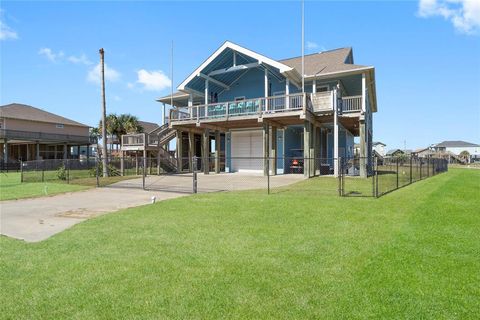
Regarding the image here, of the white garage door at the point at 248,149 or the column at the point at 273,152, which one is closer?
the column at the point at 273,152

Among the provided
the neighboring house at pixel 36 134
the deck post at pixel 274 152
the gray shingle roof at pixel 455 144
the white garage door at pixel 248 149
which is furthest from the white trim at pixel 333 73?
the gray shingle roof at pixel 455 144

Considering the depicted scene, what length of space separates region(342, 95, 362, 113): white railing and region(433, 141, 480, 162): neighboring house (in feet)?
298

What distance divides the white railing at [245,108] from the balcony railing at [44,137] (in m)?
26.8

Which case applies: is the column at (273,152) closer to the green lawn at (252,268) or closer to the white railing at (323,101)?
the white railing at (323,101)

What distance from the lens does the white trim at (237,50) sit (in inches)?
698

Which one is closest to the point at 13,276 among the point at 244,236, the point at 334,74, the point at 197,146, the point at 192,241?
the point at 192,241

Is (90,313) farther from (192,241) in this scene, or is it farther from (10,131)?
(10,131)

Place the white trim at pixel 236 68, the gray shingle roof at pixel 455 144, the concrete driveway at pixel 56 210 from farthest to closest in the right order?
the gray shingle roof at pixel 455 144
the white trim at pixel 236 68
the concrete driveway at pixel 56 210

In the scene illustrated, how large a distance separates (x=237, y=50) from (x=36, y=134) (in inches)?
1289

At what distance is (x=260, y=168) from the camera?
22.0 metres

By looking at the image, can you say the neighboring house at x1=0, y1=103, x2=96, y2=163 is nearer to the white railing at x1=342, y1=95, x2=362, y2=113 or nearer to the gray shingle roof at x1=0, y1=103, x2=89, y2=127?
the gray shingle roof at x1=0, y1=103, x2=89, y2=127

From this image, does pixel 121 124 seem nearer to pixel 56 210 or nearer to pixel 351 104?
pixel 351 104

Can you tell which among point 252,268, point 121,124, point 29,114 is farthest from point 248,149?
point 29,114

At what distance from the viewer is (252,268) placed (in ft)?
13.6
